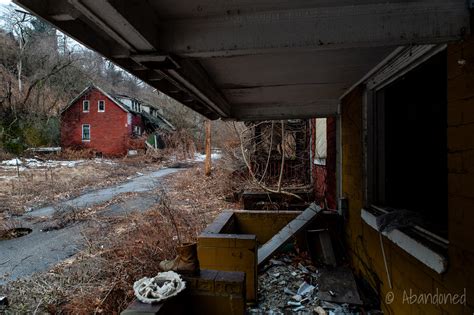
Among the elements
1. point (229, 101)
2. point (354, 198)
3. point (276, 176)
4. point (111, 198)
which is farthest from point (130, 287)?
point (111, 198)

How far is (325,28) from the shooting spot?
5.24 ft

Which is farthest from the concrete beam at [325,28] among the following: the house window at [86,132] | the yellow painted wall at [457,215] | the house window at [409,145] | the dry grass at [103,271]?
the house window at [86,132]

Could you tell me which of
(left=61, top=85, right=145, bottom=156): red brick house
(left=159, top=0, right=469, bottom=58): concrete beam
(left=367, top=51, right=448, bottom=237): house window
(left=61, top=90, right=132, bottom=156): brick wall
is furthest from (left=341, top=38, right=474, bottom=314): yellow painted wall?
(left=61, top=90, right=132, bottom=156): brick wall

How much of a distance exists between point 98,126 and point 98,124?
0.21 m

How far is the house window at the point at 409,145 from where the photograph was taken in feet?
11.4

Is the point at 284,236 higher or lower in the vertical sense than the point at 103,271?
higher

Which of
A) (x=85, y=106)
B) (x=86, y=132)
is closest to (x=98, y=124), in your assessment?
(x=86, y=132)

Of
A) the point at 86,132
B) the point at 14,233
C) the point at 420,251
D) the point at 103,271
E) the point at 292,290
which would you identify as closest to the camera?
the point at 420,251

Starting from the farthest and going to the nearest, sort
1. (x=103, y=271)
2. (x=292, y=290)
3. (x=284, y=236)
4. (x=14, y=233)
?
(x=14, y=233), (x=103, y=271), (x=284, y=236), (x=292, y=290)

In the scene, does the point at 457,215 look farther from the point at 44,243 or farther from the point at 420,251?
the point at 44,243

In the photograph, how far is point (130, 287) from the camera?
436 centimetres

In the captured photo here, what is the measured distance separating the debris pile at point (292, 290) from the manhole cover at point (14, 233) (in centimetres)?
648

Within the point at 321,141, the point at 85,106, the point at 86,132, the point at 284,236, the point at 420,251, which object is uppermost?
the point at 85,106

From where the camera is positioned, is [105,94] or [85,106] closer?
[105,94]
